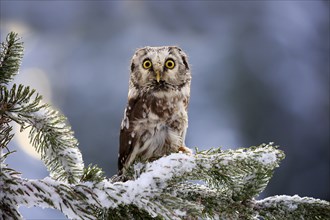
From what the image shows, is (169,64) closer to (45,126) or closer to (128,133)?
(128,133)

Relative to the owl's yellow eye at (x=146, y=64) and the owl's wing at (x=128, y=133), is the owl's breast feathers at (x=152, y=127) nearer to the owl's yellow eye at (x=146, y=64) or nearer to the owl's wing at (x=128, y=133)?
the owl's wing at (x=128, y=133)

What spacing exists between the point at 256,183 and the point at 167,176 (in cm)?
17

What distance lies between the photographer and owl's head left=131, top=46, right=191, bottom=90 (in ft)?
3.97

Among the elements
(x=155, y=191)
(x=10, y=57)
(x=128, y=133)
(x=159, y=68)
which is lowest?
(x=155, y=191)

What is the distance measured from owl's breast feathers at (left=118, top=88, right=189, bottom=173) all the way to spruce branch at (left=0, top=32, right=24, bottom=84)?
0.51m

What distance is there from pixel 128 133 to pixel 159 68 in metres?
0.23

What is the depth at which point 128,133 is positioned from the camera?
3.75 ft

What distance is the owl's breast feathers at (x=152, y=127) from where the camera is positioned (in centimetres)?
110

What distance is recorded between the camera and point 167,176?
0.60 metres

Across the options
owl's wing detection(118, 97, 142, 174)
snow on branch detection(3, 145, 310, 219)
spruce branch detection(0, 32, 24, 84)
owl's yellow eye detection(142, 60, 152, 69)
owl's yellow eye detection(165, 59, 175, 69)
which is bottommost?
snow on branch detection(3, 145, 310, 219)

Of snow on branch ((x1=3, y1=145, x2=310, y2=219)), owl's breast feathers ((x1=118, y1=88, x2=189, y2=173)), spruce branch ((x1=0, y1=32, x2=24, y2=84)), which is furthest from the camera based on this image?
owl's breast feathers ((x1=118, y1=88, x2=189, y2=173))

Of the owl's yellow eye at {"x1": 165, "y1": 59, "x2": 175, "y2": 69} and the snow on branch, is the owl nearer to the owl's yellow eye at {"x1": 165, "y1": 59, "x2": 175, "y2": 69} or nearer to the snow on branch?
the owl's yellow eye at {"x1": 165, "y1": 59, "x2": 175, "y2": 69}

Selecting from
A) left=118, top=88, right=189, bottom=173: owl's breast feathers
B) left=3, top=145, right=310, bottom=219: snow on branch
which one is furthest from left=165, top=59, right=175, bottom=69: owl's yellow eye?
left=3, top=145, right=310, bottom=219: snow on branch

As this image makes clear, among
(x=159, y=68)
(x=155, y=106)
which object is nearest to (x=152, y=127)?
(x=155, y=106)
